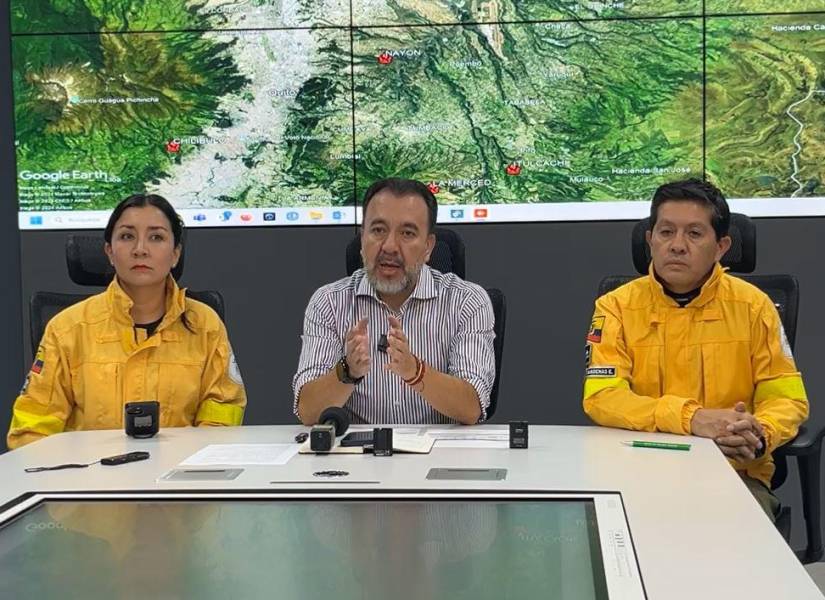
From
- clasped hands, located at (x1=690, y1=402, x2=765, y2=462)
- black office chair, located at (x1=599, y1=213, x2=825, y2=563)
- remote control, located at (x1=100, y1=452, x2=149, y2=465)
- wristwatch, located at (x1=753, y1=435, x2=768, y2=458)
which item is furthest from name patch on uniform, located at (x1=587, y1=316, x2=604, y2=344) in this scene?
remote control, located at (x1=100, y1=452, x2=149, y2=465)

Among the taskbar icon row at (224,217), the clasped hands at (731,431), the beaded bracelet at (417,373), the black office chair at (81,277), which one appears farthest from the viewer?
the taskbar icon row at (224,217)

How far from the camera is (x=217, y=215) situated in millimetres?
4203

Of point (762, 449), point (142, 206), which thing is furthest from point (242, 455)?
point (762, 449)

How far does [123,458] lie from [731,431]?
146 centimetres

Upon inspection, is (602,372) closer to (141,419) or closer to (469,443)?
(469,443)

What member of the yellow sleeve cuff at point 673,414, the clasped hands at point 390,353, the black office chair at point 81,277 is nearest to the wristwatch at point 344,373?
the clasped hands at point 390,353

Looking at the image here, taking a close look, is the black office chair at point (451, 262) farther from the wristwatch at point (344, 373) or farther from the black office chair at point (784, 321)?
the wristwatch at point (344, 373)

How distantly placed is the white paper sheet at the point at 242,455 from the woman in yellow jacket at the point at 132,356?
20.1 inches

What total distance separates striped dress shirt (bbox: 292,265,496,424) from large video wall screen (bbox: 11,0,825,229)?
4.33 feet

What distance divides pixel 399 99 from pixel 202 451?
2.28 meters

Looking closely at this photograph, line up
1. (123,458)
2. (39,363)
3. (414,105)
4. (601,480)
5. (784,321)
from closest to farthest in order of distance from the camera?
(601,480), (123,458), (39,363), (784,321), (414,105)

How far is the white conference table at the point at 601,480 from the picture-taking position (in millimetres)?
1335

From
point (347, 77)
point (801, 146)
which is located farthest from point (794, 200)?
point (347, 77)

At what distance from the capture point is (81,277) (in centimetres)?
304
